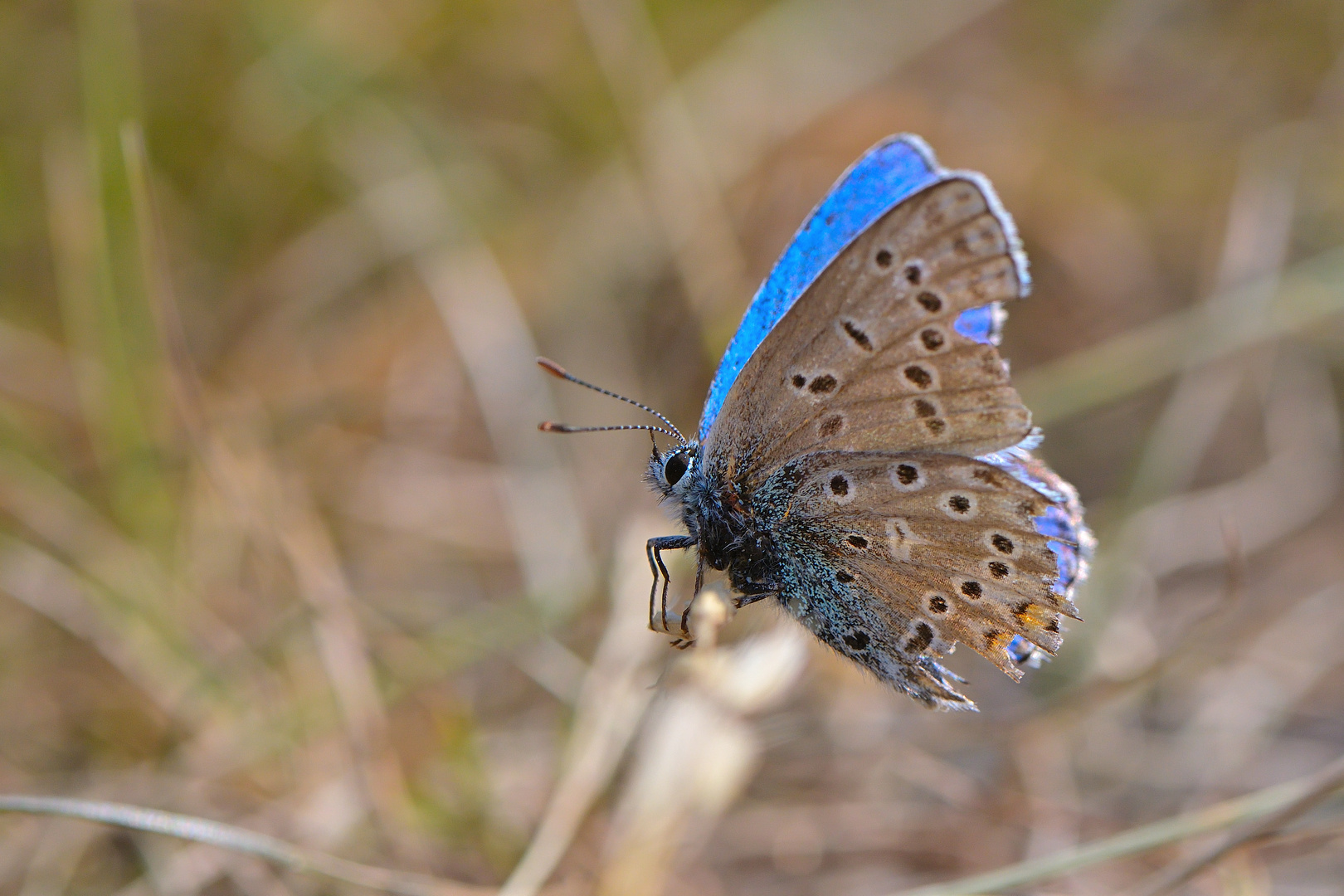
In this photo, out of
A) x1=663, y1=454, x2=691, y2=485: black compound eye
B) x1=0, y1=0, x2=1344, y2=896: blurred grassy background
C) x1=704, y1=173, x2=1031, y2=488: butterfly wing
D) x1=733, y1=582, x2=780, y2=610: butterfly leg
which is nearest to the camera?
x1=704, y1=173, x2=1031, y2=488: butterfly wing

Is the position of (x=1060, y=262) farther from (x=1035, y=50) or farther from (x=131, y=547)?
(x=131, y=547)

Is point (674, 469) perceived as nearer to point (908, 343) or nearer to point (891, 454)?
point (891, 454)

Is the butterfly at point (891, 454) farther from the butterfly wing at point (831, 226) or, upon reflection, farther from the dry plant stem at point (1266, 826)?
the dry plant stem at point (1266, 826)

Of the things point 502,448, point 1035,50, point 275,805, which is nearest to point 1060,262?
point 1035,50

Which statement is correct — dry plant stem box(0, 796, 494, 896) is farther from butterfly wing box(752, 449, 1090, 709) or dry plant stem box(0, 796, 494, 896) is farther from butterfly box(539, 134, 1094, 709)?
butterfly wing box(752, 449, 1090, 709)

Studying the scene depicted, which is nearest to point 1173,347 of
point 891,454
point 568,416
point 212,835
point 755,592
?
point 891,454

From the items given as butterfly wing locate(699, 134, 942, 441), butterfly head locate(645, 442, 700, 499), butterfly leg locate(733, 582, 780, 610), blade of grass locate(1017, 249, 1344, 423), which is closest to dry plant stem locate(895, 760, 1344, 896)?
butterfly leg locate(733, 582, 780, 610)

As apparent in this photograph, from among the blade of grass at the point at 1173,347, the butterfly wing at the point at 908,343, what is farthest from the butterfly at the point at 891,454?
the blade of grass at the point at 1173,347
